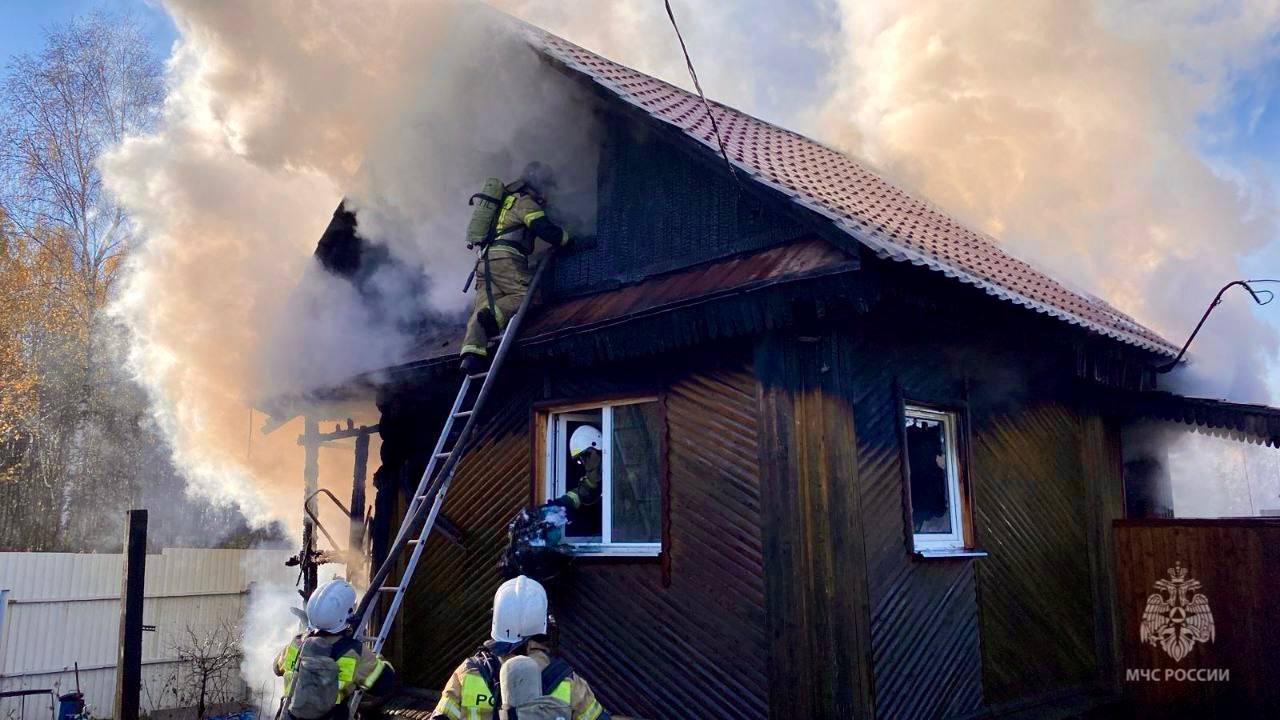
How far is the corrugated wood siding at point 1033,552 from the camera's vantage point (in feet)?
22.5

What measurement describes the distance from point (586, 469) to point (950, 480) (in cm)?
269

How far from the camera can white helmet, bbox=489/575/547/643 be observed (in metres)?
3.67

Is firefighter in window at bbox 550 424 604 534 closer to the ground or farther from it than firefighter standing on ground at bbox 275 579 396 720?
farther from it

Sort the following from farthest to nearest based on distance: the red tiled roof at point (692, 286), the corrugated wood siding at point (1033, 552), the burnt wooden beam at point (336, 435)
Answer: the burnt wooden beam at point (336, 435)
the corrugated wood siding at point (1033, 552)
the red tiled roof at point (692, 286)

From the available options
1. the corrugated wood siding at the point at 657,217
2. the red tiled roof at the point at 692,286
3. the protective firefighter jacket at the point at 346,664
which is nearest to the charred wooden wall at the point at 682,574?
the red tiled roof at the point at 692,286

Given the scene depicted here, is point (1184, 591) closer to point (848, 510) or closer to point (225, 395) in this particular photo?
point (848, 510)

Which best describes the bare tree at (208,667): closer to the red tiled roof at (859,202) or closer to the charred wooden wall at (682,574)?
the charred wooden wall at (682,574)

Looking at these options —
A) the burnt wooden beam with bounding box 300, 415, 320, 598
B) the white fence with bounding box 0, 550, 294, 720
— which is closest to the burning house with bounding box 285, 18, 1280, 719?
the burnt wooden beam with bounding box 300, 415, 320, 598

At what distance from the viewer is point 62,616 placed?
42.0ft

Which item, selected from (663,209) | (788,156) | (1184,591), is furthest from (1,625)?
(1184,591)

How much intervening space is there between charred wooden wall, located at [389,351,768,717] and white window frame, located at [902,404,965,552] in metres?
1.47

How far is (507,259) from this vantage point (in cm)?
752

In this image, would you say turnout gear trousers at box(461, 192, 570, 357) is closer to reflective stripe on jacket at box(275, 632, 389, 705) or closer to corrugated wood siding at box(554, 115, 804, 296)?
corrugated wood siding at box(554, 115, 804, 296)

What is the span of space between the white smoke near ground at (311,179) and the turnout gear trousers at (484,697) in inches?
188
